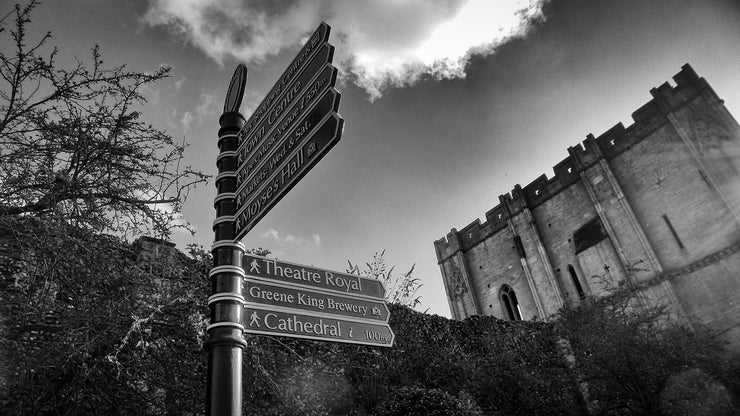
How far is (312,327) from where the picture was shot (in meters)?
2.91

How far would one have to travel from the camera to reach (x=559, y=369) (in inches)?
395

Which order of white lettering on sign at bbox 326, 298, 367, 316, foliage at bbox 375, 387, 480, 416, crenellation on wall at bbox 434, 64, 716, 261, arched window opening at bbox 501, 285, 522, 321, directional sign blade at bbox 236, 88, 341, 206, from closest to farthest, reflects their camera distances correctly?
1. directional sign blade at bbox 236, 88, 341, 206
2. white lettering on sign at bbox 326, 298, 367, 316
3. foliage at bbox 375, 387, 480, 416
4. crenellation on wall at bbox 434, 64, 716, 261
5. arched window opening at bbox 501, 285, 522, 321

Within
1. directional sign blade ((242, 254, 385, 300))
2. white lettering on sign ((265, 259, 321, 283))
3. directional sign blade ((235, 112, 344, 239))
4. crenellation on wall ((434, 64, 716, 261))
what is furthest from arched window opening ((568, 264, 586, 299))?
directional sign blade ((235, 112, 344, 239))

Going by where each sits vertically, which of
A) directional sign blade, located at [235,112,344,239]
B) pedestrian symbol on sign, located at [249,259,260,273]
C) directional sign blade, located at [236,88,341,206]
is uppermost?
directional sign blade, located at [236,88,341,206]

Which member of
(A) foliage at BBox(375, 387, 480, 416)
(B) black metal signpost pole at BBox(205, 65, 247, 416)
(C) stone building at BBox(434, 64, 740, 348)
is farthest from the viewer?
(C) stone building at BBox(434, 64, 740, 348)

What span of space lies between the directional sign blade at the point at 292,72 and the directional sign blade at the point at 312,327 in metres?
1.31

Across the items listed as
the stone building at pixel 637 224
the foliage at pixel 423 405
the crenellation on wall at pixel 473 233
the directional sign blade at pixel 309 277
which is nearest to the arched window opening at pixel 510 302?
the stone building at pixel 637 224

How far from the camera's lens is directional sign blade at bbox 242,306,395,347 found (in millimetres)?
2619

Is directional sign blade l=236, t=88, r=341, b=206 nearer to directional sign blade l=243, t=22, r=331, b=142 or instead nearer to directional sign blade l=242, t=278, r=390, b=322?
directional sign blade l=243, t=22, r=331, b=142

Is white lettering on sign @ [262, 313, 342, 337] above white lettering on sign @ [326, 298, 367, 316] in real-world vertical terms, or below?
below

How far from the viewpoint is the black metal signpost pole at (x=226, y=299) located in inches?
86.3

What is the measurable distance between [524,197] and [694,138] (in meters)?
8.78

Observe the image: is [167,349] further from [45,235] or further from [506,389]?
[506,389]

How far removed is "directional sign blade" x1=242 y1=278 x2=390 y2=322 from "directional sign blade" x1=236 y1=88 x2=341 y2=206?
1.77 feet
